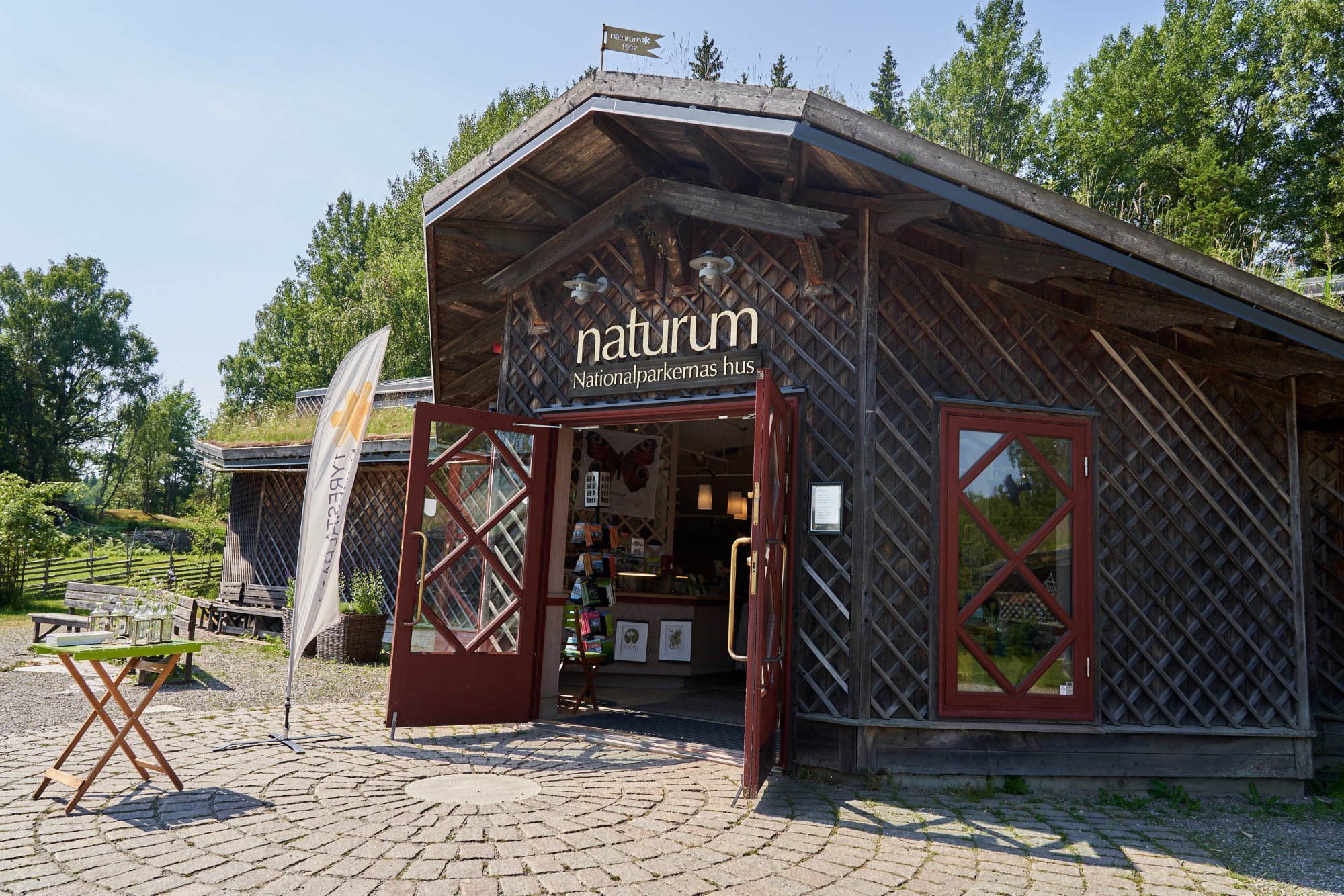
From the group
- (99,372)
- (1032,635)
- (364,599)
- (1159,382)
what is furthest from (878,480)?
(99,372)

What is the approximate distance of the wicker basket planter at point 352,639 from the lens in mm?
8281

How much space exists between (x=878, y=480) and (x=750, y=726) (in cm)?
144

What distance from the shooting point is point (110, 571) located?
59.7 ft

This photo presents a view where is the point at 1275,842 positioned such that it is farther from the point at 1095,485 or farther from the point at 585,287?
the point at 585,287

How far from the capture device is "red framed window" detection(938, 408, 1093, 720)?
4418mm

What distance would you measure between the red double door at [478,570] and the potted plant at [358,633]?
3.35 meters

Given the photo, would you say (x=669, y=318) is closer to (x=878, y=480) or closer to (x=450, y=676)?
(x=878, y=480)

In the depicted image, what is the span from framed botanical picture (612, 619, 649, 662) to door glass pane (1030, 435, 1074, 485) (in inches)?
148

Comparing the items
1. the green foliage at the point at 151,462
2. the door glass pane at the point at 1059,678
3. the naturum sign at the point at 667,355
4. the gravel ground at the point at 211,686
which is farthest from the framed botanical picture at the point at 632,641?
the green foliage at the point at 151,462

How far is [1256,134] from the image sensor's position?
741 inches

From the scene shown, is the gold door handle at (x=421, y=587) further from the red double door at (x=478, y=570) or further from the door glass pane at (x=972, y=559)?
the door glass pane at (x=972, y=559)

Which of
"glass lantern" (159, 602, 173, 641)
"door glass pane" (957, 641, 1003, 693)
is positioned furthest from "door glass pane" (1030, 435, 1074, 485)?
"glass lantern" (159, 602, 173, 641)

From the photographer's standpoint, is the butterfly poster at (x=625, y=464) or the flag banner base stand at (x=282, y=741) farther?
the butterfly poster at (x=625, y=464)

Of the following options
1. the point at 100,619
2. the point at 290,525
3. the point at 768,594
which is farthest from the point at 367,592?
the point at 768,594
